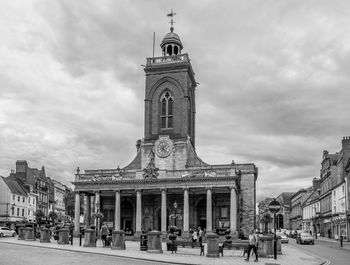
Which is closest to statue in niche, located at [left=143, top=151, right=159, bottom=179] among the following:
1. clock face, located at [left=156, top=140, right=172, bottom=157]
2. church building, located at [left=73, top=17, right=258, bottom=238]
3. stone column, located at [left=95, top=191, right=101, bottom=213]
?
church building, located at [left=73, top=17, right=258, bottom=238]

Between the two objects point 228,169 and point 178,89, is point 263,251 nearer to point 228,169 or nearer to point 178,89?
point 228,169

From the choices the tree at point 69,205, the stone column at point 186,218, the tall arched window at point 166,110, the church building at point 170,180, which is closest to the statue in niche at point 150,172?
the church building at point 170,180

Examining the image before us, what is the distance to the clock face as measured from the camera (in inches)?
2362

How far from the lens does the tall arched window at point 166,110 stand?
207 feet

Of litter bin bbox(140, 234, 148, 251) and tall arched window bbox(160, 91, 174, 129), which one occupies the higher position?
tall arched window bbox(160, 91, 174, 129)

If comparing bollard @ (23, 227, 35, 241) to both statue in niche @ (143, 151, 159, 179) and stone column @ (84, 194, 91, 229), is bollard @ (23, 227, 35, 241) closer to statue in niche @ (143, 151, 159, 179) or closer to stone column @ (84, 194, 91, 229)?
statue in niche @ (143, 151, 159, 179)

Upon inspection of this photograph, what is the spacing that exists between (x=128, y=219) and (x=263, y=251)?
115 ft

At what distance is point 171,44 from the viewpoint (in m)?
65.5

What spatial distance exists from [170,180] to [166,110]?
1220cm

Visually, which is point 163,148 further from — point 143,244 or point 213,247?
point 213,247

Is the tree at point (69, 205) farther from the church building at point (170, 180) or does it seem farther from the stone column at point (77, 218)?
the stone column at point (77, 218)

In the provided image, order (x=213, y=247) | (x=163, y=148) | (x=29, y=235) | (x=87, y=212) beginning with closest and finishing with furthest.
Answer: (x=213, y=247) < (x=29, y=235) < (x=163, y=148) < (x=87, y=212)

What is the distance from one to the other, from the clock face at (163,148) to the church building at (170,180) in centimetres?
12

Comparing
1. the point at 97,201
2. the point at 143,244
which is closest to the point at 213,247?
the point at 143,244
